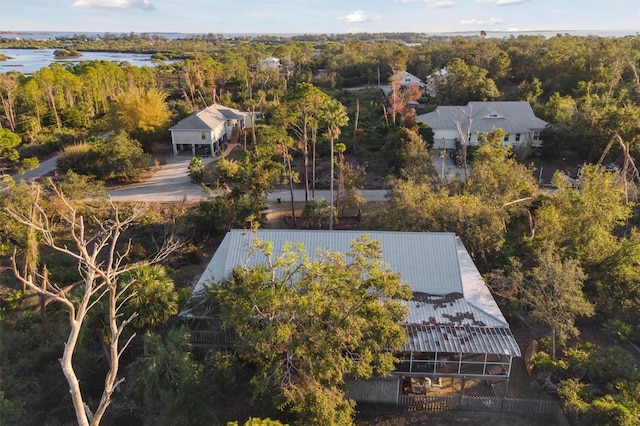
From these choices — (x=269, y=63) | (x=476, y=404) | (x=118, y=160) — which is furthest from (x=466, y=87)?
(x=269, y=63)

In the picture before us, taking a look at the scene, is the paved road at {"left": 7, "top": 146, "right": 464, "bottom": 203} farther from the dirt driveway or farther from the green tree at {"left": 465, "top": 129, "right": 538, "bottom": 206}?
the dirt driveway

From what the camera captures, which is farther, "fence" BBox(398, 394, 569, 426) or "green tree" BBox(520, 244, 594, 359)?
"green tree" BBox(520, 244, 594, 359)

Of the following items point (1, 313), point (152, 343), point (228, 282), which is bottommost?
point (1, 313)

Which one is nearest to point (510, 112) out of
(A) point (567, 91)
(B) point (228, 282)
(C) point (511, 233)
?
(A) point (567, 91)

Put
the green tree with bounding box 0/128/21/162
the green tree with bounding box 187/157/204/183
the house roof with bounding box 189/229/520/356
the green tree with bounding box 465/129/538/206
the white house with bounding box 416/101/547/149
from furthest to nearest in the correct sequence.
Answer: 1. the white house with bounding box 416/101/547/149
2. the green tree with bounding box 0/128/21/162
3. the green tree with bounding box 187/157/204/183
4. the green tree with bounding box 465/129/538/206
5. the house roof with bounding box 189/229/520/356

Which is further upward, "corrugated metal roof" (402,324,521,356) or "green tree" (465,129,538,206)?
"green tree" (465,129,538,206)

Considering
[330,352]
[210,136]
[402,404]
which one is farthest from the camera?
[210,136]

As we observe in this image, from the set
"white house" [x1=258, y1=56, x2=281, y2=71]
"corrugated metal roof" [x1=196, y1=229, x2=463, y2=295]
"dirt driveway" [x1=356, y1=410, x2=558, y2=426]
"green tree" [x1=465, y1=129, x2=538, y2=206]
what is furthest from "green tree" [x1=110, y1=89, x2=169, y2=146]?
"white house" [x1=258, y1=56, x2=281, y2=71]

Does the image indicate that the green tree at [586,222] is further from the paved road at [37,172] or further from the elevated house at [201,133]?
the paved road at [37,172]

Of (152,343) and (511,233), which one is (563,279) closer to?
(511,233)
